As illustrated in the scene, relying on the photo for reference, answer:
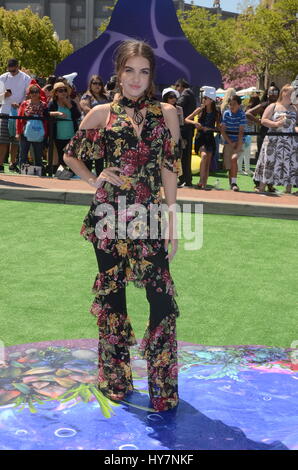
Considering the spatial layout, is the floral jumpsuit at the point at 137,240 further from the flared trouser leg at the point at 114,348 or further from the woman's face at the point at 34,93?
the woman's face at the point at 34,93

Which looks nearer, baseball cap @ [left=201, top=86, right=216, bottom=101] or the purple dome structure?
baseball cap @ [left=201, top=86, right=216, bottom=101]

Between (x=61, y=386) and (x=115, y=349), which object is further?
(x=61, y=386)

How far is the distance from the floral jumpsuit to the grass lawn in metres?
1.26

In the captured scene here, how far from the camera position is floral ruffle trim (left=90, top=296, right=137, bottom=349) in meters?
3.80

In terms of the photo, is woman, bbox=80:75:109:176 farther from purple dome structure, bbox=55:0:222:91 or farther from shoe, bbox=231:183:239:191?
purple dome structure, bbox=55:0:222:91

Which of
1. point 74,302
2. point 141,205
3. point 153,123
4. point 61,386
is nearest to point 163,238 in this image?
point 141,205

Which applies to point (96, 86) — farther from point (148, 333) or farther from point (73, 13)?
point (73, 13)

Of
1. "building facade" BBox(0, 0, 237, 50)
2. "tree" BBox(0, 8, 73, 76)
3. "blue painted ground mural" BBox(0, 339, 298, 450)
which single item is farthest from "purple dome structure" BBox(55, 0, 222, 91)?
"building facade" BBox(0, 0, 237, 50)

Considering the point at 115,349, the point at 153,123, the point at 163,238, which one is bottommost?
the point at 115,349

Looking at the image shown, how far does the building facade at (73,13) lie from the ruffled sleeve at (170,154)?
100728mm

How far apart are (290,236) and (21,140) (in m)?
6.24
